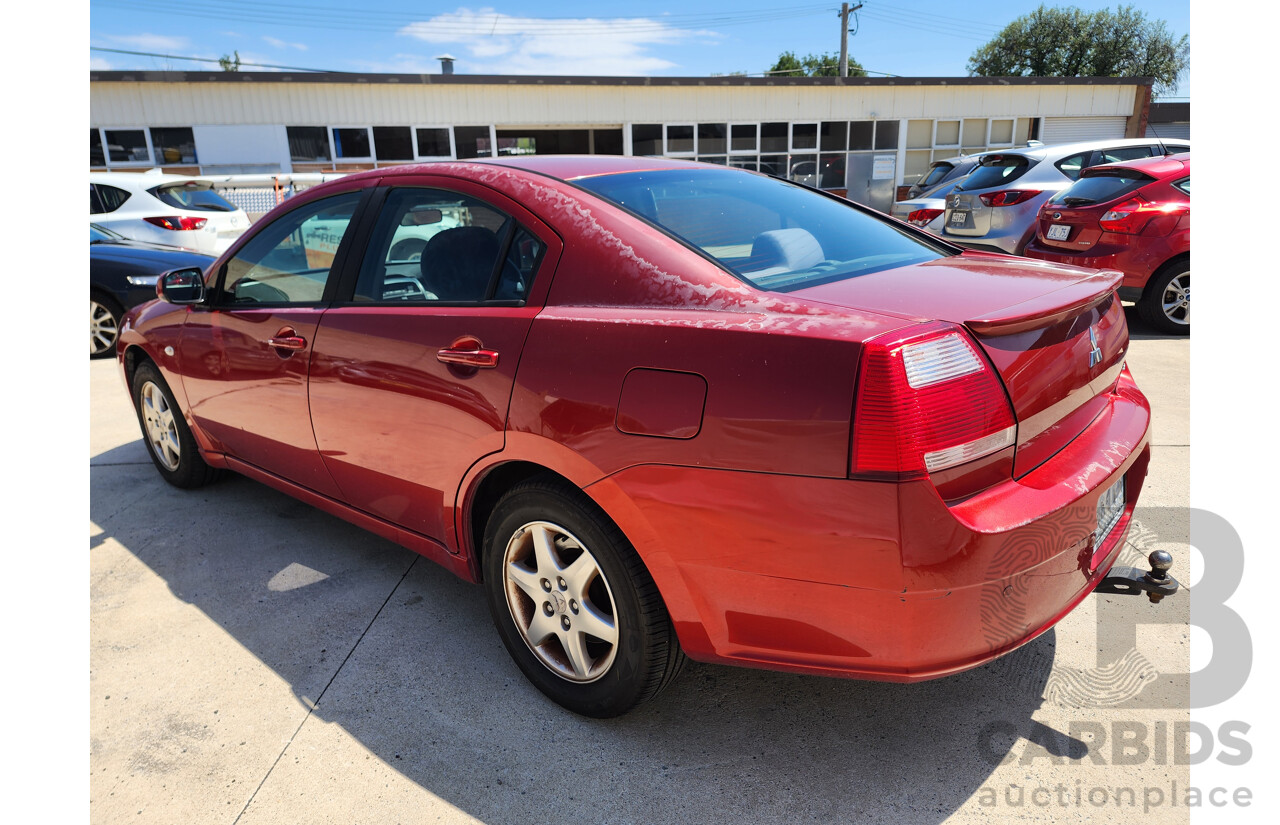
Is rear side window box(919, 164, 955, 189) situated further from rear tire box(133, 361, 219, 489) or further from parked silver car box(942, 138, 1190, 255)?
rear tire box(133, 361, 219, 489)

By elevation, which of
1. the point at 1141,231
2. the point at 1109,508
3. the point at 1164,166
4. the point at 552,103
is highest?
the point at 552,103

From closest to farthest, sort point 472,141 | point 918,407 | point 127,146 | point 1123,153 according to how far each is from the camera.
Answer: point 918,407 < point 1123,153 < point 127,146 < point 472,141

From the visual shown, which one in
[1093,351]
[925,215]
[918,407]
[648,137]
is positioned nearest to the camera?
[918,407]

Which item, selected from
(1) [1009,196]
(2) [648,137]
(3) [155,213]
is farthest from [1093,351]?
(2) [648,137]

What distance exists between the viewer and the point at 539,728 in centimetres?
226

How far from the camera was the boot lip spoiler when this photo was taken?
5.60ft

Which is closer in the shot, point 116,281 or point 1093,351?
point 1093,351

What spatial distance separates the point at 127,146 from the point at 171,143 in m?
1.05

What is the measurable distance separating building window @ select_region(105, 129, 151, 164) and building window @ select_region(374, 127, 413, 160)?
5.55 meters

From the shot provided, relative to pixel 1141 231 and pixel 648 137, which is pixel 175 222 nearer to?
pixel 1141 231

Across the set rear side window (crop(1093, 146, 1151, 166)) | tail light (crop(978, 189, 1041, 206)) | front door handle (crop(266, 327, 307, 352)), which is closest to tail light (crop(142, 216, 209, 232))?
front door handle (crop(266, 327, 307, 352))

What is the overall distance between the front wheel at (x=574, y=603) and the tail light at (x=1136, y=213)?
610cm

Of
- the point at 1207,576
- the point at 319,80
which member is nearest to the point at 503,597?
the point at 1207,576

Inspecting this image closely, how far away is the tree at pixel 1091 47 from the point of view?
1937 inches
